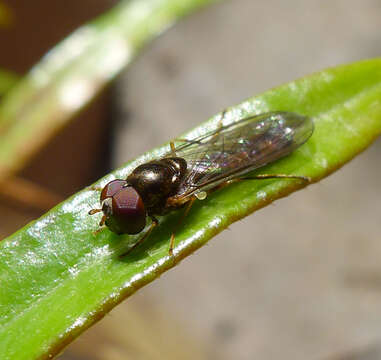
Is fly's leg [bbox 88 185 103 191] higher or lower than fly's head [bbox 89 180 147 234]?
higher

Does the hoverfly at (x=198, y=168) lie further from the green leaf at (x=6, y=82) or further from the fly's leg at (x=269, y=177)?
the green leaf at (x=6, y=82)

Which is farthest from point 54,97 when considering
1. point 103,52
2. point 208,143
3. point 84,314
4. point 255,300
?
point 255,300

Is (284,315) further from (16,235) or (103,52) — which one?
Answer: (16,235)

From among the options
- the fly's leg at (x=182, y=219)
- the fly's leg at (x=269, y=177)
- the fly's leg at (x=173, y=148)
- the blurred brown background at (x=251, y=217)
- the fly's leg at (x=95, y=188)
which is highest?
the fly's leg at (x=95, y=188)

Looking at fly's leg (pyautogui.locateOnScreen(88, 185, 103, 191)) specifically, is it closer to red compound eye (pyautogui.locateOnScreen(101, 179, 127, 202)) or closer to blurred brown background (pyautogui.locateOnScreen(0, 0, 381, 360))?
red compound eye (pyautogui.locateOnScreen(101, 179, 127, 202))

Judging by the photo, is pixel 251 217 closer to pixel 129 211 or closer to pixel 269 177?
pixel 269 177

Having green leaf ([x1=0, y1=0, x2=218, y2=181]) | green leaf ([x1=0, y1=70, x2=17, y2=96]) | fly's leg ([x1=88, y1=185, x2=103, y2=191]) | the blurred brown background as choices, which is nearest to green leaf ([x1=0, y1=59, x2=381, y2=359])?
fly's leg ([x1=88, y1=185, x2=103, y2=191])

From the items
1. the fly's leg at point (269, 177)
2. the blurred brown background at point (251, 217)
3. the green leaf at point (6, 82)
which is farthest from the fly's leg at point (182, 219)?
the green leaf at point (6, 82)
